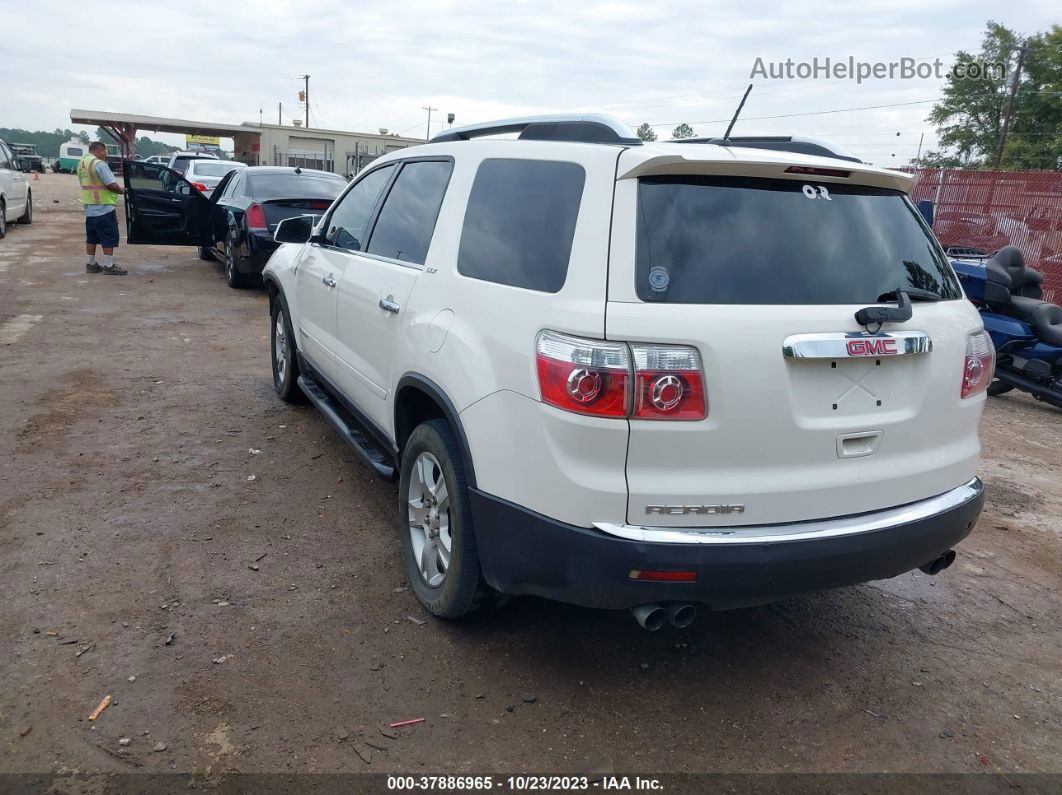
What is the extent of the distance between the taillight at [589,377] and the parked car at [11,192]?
17.3 meters

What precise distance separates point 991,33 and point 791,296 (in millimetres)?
51173

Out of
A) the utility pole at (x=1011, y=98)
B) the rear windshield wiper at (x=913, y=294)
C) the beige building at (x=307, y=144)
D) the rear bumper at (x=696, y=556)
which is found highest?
the utility pole at (x=1011, y=98)

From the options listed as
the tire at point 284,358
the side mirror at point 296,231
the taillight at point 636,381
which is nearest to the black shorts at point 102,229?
the tire at point 284,358

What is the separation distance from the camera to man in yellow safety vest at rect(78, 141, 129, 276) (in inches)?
Answer: 469

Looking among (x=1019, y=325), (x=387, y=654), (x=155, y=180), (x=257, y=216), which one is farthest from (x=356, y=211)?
(x=155, y=180)

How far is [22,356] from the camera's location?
24.3ft

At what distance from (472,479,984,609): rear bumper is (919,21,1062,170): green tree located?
39.3 metres

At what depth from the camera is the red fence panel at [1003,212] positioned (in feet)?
41.3

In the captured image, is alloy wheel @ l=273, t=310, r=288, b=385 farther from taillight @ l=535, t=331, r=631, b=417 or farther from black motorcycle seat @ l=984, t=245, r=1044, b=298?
black motorcycle seat @ l=984, t=245, r=1044, b=298

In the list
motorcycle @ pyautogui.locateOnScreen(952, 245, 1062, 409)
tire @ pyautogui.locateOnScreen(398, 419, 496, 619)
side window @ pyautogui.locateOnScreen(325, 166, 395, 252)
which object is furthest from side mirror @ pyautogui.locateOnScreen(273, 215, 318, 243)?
motorcycle @ pyautogui.locateOnScreen(952, 245, 1062, 409)

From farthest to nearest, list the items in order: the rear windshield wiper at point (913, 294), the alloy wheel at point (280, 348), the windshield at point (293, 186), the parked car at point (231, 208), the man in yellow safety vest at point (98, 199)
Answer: the man in yellow safety vest at point (98, 199)
the windshield at point (293, 186)
the parked car at point (231, 208)
the alloy wheel at point (280, 348)
the rear windshield wiper at point (913, 294)

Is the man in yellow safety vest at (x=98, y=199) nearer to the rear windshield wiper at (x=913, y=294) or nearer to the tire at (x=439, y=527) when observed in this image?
the tire at (x=439, y=527)

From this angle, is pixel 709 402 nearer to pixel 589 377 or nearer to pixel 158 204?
pixel 589 377

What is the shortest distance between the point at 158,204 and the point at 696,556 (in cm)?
1169
